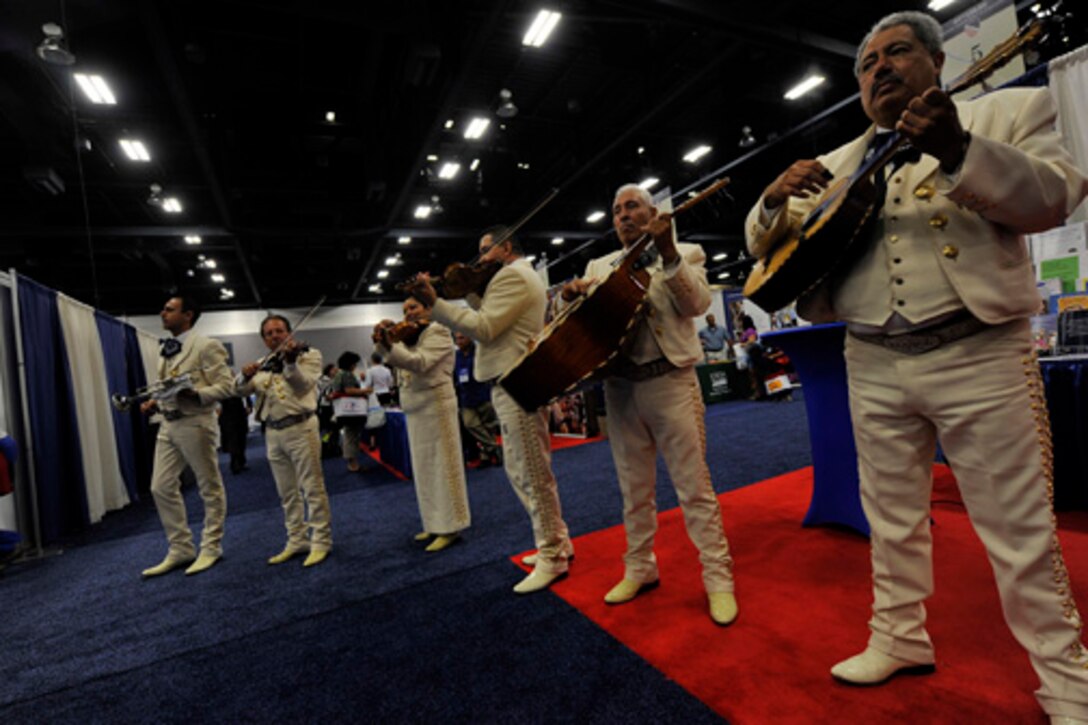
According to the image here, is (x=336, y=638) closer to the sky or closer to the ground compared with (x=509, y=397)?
closer to the ground

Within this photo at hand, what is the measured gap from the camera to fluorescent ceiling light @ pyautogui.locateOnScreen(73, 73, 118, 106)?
6.57 metres

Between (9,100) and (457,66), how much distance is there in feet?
18.5

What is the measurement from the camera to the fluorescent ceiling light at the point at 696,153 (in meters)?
12.0

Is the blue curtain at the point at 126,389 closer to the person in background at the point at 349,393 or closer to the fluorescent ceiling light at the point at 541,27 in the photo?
the person in background at the point at 349,393

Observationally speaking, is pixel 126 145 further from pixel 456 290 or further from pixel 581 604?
pixel 581 604

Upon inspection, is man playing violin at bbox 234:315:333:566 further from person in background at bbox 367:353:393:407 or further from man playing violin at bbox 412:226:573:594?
person in background at bbox 367:353:393:407

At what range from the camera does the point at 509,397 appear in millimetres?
3047

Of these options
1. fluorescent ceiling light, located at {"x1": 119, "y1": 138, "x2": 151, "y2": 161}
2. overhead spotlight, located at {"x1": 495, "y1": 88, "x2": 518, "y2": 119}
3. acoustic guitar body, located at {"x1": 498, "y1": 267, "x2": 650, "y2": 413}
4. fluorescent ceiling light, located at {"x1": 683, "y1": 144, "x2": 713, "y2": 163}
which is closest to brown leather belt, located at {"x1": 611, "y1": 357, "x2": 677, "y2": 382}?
acoustic guitar body, located at {"x1": 498, "y1": 267, "x2": 650, "y2": 413}

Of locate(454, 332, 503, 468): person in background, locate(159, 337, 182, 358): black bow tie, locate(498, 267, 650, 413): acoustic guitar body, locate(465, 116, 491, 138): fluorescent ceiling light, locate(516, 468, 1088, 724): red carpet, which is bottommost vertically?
locate(516, 468, 1088, 724): red carpet

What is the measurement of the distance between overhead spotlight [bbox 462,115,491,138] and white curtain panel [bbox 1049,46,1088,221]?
7.47 meters

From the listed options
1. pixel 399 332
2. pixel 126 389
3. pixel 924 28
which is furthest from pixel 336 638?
pixel 126 389

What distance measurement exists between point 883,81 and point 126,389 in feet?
33.5

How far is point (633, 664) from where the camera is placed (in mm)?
2098

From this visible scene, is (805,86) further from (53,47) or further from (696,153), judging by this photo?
(53,47)
